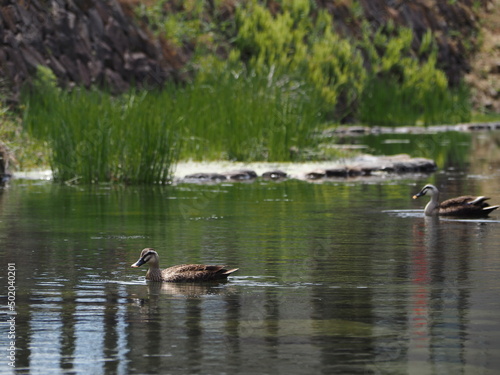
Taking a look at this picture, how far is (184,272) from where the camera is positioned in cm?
1240

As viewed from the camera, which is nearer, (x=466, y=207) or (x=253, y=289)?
(x=253, y=289)

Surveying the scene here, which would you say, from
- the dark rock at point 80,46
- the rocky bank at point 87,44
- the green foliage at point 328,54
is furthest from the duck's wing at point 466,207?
the green foliage at point 328,54

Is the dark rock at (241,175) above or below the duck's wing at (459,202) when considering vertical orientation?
above

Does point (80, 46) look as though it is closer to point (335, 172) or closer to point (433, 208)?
point (335, 172)

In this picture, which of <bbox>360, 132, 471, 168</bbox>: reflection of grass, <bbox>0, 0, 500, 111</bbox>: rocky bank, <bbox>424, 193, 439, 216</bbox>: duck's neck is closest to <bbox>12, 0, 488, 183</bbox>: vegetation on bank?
<bbox>0, 0, 500, 111</bbox>: rocky bank

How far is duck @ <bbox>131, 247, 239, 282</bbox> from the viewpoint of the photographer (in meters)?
12.3

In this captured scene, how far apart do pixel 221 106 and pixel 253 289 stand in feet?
59.0

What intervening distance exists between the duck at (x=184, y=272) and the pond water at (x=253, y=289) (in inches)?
4.6

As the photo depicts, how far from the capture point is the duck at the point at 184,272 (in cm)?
1230

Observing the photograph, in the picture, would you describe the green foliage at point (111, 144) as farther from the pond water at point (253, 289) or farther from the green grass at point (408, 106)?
the green grass at point (408, 106)

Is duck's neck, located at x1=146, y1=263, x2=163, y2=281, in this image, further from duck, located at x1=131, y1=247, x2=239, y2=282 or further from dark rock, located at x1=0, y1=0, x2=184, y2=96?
Answer: dark rock, located at x1=0, y1=0, x2=184, y2=96

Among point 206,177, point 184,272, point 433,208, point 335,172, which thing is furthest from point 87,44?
point 184,272

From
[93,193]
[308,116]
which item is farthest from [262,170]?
[93,193]

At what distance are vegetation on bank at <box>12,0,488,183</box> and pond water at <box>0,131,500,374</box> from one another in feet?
10.0
